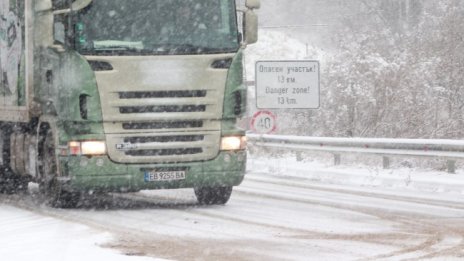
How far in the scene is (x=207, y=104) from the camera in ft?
42.6

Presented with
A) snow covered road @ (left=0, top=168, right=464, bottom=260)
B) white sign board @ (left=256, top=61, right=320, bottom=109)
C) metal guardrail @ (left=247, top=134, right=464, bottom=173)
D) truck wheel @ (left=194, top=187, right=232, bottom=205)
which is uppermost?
white sign board @ (left=256, top=61, right=320, bottom=109)

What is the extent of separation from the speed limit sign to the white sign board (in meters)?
0.18

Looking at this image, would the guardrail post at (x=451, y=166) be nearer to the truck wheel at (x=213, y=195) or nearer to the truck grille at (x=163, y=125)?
the truck wheel at (x=213, y=195)

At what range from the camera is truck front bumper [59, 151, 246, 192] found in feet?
41.8

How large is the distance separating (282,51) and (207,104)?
40.0m

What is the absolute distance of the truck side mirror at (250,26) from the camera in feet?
44.1

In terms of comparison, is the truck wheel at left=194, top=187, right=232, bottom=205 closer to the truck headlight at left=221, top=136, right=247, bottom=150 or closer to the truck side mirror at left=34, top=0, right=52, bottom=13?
the truck headlight at left=221, top=136, right=247, bottom=150

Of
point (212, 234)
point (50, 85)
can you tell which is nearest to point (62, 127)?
point (50, 85)

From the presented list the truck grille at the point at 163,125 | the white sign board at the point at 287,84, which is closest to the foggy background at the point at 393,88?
the white sign board at the point at 287,84

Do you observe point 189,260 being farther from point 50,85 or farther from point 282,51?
point 282,51

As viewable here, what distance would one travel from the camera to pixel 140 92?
1265 centimetres

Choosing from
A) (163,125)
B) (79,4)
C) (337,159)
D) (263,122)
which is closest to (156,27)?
(79,4)

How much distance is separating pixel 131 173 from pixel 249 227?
234cm

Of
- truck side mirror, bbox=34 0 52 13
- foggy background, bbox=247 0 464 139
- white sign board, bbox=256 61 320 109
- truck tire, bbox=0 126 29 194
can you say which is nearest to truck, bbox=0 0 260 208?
truck side mirror, bbox=34 0 52 13
